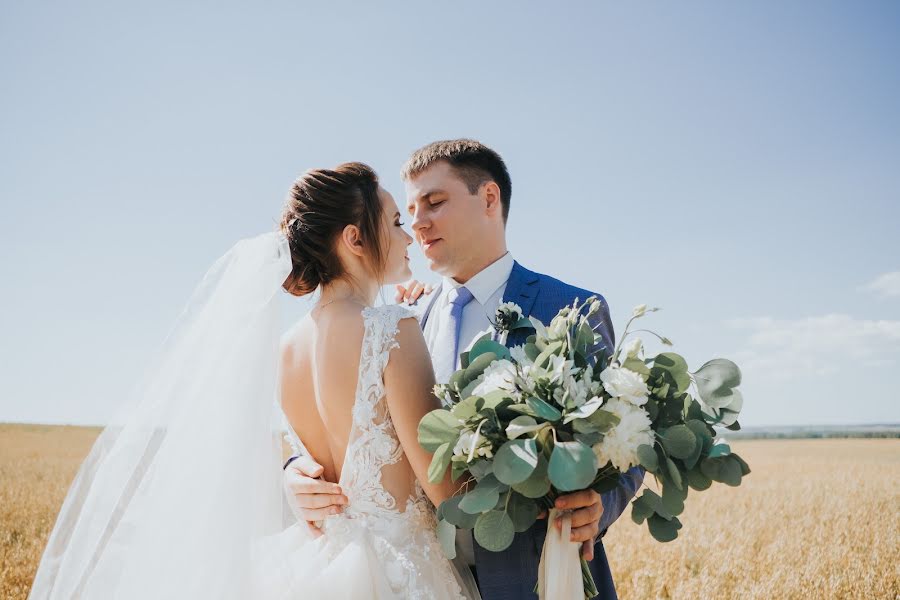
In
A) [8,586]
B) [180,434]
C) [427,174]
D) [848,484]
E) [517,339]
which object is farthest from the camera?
[848,484]

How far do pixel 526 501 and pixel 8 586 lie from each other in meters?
7.20

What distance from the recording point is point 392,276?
3.49m

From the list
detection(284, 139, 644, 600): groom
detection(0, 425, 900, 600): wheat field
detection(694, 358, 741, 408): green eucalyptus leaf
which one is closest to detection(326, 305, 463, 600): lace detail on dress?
detection(284, 139, 644, 600): groom

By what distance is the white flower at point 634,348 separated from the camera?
100 inches

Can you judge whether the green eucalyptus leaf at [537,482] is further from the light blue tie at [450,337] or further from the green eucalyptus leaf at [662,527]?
the light blue tie at [450,337]

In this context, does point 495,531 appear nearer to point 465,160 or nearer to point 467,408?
point 467,408

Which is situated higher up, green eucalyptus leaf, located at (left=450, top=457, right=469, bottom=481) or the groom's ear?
the groom's ear

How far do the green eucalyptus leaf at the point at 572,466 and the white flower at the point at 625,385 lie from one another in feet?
0.78

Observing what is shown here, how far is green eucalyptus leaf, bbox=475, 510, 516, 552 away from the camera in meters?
2.46

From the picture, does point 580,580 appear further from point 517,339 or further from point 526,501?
point 517,339

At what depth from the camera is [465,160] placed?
470cm

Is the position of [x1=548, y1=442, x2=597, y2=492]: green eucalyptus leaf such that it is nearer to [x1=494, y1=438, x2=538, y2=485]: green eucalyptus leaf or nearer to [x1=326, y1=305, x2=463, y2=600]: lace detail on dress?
[x1=494, y1=438, x2=538, y2=485]: green eucalyptus leaf

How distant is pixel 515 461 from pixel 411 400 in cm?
69

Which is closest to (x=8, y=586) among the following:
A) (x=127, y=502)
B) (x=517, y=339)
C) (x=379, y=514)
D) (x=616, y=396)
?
(x=127, y=502)
